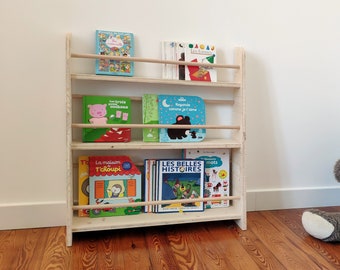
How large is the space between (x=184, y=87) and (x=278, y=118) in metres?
0.53

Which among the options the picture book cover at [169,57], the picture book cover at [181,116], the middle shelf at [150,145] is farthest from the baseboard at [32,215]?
the picture book cover at [169,57]

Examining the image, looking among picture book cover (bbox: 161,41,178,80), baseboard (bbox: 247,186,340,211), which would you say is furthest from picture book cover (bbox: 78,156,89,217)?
baseboard (bbox: 247,186,340,211)

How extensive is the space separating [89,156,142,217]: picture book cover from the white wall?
6.5 inches

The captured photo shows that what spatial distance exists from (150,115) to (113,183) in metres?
0.34

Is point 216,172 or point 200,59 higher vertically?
point 200,59

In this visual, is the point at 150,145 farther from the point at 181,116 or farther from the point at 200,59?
the point at 200,59

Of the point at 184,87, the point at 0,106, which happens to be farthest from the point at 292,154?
the point at 0,106

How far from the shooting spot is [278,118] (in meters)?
1.45

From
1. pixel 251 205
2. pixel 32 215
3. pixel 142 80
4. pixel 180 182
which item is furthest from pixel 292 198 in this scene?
pixel 32 215

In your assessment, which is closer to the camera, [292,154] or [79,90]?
[79,90]

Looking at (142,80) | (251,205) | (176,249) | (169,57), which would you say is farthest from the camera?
(251,205)

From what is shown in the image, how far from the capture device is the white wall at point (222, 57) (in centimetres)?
119

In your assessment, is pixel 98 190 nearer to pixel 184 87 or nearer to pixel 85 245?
pixel 85 245

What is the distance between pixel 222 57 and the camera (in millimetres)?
1361
